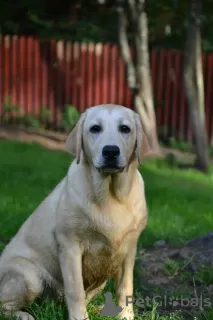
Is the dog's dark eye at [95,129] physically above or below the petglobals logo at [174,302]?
above

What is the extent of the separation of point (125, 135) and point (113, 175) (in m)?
0.28

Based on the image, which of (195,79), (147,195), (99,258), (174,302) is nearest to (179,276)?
(174,302)

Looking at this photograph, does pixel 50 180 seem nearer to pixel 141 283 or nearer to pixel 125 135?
pixel 141 283

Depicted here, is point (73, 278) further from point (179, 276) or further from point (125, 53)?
point (125, 53)

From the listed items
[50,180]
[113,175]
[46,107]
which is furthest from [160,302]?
[46,107]

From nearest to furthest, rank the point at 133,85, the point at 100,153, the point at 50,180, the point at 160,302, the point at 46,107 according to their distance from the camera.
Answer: the point at 100,153, the point at 160,302, the point at 50,180, the point at 133,85, the point at 46,107

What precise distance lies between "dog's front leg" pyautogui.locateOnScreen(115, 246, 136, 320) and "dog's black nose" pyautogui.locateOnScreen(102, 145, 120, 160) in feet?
2.37

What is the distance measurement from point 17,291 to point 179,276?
1.57 meters

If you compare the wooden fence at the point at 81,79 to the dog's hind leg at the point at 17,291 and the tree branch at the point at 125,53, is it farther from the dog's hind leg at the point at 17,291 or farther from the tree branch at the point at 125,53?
the dog's hind leg at the point at 17,291

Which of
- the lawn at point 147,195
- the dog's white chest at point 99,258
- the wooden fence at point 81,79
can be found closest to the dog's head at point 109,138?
the dog's white chest at point 99,258

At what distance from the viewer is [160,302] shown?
14.3 feet

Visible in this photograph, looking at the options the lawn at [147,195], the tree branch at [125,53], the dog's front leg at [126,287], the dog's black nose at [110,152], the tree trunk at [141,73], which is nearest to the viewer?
the dog's black nose at [110,152]

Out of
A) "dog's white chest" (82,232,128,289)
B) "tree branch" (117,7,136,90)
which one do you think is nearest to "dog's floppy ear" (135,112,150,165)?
"dog's white chest" (82,232,128,289)

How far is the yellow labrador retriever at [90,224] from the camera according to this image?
12.1 feet
